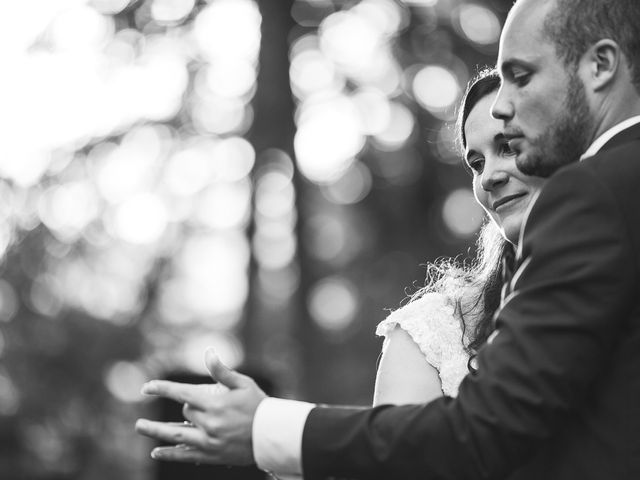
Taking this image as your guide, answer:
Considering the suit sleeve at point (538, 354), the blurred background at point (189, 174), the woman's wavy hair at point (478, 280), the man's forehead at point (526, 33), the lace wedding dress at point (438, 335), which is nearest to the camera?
the suit sleeve at point (538, 354)

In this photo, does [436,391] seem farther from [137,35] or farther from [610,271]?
[137,35]

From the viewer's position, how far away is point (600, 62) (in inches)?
78.5

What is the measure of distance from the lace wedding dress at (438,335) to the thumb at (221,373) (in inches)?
29.9

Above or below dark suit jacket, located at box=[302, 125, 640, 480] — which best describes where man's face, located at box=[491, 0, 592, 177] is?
above

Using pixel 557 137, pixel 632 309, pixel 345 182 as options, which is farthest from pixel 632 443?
pixel 345 182

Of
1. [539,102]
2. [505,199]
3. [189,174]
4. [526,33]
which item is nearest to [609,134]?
[539,102]

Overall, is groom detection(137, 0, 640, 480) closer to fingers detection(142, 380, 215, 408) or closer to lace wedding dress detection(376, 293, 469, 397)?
fingers detection(142, 380, 215, 408)

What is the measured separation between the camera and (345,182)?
661 inches

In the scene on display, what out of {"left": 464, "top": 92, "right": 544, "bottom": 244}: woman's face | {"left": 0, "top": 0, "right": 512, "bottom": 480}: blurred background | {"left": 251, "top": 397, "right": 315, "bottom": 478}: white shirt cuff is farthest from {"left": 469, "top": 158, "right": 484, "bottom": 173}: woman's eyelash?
{"left": 0, "top": 0, "right": 512, "bottom": 480}: blurred background

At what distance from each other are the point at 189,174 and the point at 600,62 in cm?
1445

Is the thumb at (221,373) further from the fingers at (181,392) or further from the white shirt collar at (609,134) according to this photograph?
the white shirt collar at (609,134)

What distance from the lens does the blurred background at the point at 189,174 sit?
47.1 ft

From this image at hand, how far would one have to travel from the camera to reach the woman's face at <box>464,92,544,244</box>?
103 inches

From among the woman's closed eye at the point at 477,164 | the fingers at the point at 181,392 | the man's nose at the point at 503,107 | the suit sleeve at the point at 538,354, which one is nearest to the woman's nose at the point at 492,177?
the woman's closed eye at the point at 477,164
